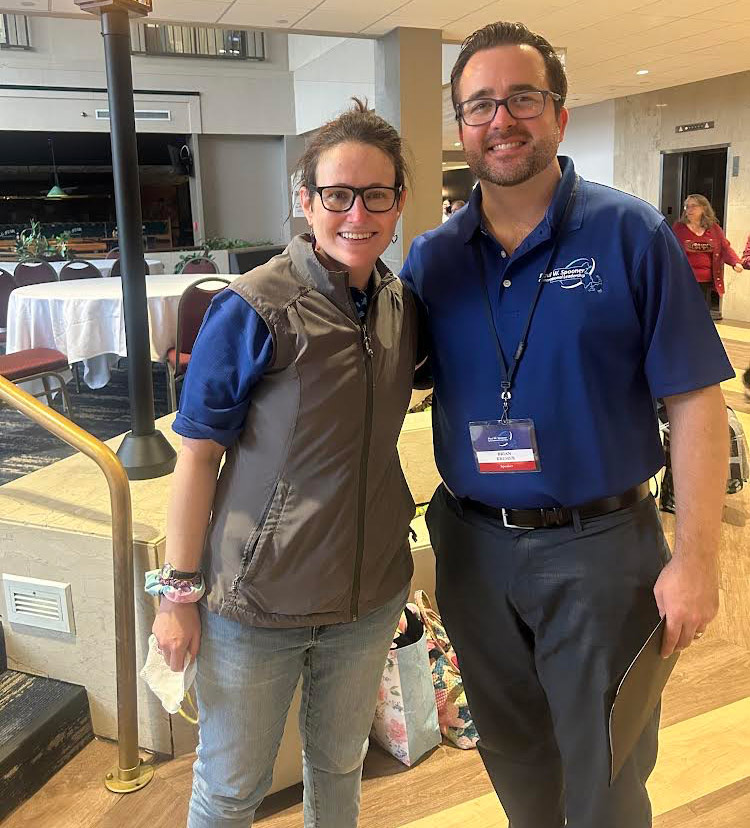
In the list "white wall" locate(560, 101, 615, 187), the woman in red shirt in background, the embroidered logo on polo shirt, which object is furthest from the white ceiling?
the embroidered logo on polo shirt

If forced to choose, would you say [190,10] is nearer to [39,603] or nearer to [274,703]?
[39,603]

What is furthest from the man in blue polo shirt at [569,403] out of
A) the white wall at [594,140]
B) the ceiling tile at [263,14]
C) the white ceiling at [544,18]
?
the white wall at [594,140]

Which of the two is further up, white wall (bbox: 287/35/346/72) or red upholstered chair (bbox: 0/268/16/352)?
white wall (bbox: 287/35/346/72)

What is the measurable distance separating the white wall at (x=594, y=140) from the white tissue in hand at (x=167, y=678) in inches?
484

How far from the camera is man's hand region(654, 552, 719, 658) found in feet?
4.30

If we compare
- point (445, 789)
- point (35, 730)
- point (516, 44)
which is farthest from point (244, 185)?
point (516, 44)

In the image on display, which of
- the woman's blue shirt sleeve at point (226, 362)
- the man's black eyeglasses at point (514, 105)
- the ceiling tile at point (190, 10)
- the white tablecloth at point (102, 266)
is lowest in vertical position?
the woman's blue shirt sleeve at point (226, 362)

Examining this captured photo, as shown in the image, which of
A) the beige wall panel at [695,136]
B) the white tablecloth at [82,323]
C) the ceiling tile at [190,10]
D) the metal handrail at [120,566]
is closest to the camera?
the metal handrail at [120,566]

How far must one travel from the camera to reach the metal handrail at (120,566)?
178cm

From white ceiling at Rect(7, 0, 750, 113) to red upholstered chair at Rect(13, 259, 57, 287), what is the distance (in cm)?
246

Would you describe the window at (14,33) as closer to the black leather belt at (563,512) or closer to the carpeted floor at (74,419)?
the carpeted floor at (74,419)

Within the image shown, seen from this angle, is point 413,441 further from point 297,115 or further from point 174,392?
point 297,115

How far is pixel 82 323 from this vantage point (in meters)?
5.11

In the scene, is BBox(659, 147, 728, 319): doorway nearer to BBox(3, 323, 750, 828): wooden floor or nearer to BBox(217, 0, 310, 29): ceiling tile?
BBox(217, 0, 310, 29): ceiling tile
